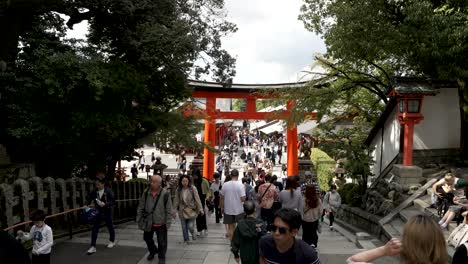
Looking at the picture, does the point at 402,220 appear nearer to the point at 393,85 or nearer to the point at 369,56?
the point at 393,85

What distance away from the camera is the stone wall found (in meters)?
10.9

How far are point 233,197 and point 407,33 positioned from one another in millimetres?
7386

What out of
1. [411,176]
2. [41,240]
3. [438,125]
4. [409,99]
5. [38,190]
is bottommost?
[41,240]

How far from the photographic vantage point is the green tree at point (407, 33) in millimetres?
11531

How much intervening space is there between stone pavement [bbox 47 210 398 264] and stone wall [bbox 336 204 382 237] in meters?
0.91

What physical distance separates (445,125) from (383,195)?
3591 millimetres

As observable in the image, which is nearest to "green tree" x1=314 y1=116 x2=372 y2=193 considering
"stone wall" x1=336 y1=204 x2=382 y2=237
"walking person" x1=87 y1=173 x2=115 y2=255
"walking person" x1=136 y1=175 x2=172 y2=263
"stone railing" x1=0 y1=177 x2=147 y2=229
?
"stone wall" x1=336 y1=204 x2=382 y2=237

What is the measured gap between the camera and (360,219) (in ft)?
40.5

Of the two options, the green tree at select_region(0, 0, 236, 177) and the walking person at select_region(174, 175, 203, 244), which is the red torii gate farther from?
the walking person at select_region(174, 175, 203, 244)

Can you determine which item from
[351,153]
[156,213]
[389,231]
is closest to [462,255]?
[156,213]

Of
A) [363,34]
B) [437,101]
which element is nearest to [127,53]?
[363,34]

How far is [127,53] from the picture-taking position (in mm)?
11758

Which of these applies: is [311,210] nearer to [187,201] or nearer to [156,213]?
[187,201]

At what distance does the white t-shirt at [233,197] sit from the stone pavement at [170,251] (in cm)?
77
